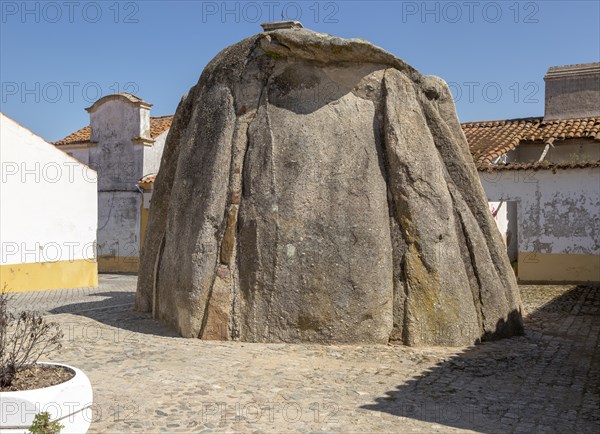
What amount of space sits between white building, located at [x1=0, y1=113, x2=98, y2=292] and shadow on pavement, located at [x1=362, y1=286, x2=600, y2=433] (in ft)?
34.6

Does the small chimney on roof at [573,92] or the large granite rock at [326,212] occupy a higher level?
the small chimney on roof at [573,92]

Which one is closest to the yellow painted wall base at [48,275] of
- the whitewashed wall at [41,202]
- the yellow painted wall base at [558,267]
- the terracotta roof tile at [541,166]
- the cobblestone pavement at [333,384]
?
the whitewashed wall at [41,202]

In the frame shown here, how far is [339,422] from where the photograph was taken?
212 inches

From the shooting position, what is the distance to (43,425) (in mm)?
4145

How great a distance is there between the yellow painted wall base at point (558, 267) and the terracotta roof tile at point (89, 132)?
42.0ft

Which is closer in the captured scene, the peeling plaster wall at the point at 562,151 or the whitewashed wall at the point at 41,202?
the whitewashed wall at the point at 41,202

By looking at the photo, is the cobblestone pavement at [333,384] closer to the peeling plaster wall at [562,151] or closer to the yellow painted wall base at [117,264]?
the peeling plaster wall at [562,151]

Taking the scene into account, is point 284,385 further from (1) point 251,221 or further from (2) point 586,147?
(2) point 586,147

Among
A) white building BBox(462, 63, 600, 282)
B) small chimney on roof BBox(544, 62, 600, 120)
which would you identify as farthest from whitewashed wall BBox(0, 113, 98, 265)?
small chimney on roof BBox(544, 62, 600, 120)

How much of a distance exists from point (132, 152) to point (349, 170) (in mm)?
15488

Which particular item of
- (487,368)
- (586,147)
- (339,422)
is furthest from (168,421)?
(586,147)

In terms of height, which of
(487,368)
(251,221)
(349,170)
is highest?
(349,170)

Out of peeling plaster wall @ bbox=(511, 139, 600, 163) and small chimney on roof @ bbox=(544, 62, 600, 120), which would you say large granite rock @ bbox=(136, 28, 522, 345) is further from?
small chimney on roof @ bbox=(544, 62, 600, 120)

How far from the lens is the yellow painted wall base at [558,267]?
1717cm
